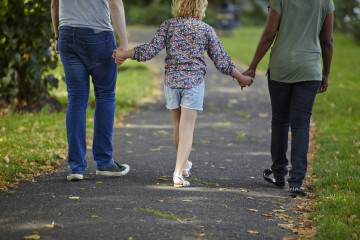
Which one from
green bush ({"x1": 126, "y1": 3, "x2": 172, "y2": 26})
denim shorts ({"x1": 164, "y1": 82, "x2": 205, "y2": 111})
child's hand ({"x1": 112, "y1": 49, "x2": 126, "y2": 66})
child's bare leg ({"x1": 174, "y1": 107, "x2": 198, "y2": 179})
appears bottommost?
child's bare leg ({"x1": 174, "y1": 107, "x2": 198, "y2": 179})

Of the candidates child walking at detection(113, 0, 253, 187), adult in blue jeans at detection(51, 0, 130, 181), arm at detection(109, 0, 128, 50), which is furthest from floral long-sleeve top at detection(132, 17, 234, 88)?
adult in blue jeans at detection(51, 0, 130, 181)

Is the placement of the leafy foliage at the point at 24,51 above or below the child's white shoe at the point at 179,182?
above

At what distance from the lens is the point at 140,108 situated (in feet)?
35.6

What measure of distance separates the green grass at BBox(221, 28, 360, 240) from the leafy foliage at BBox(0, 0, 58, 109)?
4.20 meters

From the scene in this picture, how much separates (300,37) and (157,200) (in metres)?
1.80

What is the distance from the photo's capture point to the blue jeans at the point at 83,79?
512 cm

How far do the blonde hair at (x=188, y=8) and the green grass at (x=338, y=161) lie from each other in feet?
6.10

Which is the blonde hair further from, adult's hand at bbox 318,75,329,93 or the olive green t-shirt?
adult's hand at bbox 318,75,329,93

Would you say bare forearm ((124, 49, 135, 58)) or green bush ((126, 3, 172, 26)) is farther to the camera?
green bush ((126, 3, 172, 26))

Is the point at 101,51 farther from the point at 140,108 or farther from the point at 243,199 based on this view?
the point at 140,108

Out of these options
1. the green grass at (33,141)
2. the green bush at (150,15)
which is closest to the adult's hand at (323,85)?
the green grass at (33,141)

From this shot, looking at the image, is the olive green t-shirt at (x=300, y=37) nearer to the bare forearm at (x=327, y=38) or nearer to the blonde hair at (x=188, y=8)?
the bare forearm at (x=327, y=38)

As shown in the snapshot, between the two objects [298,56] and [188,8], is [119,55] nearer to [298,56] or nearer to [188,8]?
[188,8]

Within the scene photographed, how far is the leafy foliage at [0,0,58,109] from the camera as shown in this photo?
8.72 meters
